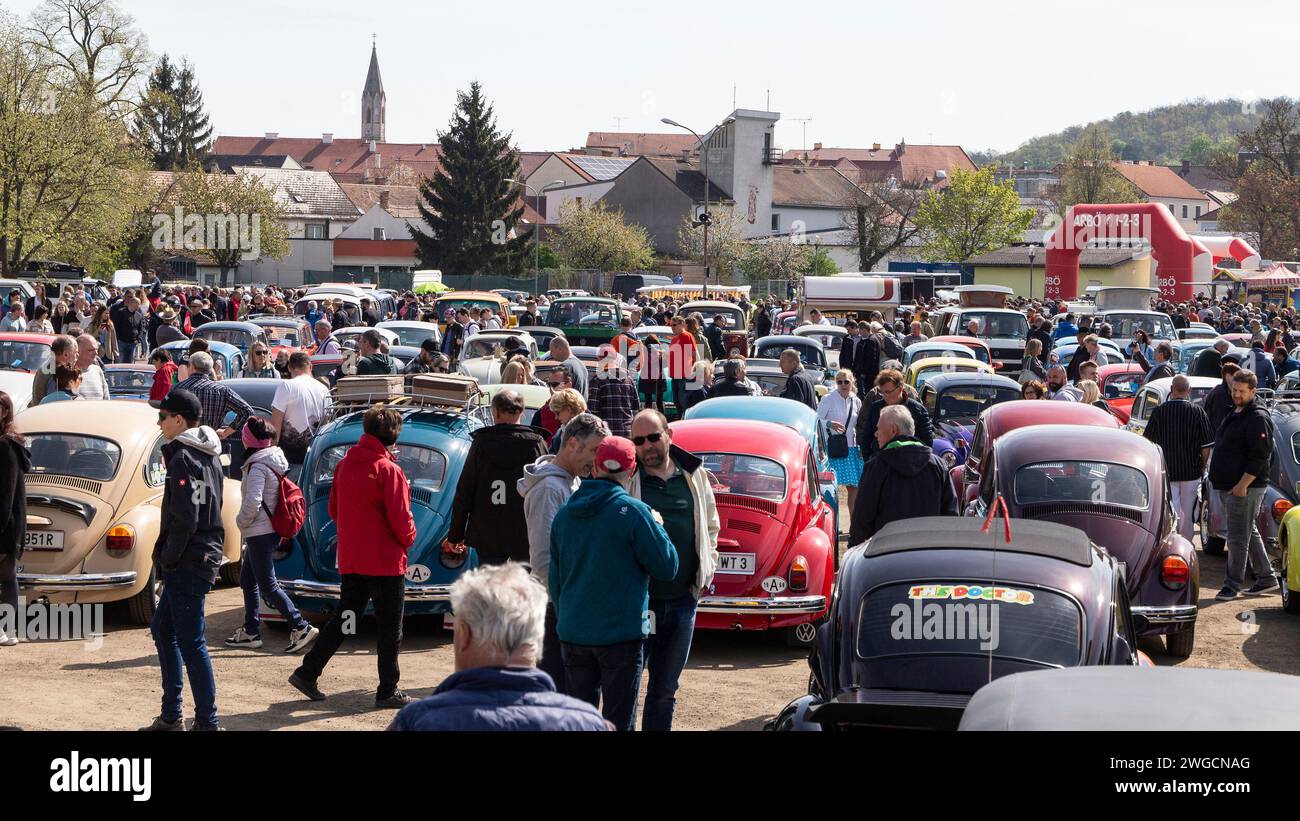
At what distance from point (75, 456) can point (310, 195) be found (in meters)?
98.4

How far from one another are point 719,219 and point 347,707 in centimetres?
7823

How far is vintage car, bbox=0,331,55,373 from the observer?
781 inches

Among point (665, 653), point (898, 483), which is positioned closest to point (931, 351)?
point (898, 483)

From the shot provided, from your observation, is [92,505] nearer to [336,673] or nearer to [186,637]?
[336,673]

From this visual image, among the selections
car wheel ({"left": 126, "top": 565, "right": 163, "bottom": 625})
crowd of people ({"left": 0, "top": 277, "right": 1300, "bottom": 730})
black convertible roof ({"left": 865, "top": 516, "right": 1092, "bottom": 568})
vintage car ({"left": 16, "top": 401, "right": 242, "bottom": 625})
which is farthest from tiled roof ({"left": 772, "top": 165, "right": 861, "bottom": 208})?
black convertible roof ({"left": 865, "top": 516, "right": 1092, "bottom": 568})

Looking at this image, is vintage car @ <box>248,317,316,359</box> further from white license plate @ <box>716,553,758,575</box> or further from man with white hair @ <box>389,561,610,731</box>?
man with white hair @ <box>389,561,610,731</box>

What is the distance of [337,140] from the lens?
6663 inches

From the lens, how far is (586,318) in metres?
34.9

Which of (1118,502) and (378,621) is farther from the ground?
(1118,502)

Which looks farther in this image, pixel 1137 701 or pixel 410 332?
pixel 410 332

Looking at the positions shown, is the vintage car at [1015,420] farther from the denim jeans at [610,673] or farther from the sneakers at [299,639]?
the denim jeans at [610,673]

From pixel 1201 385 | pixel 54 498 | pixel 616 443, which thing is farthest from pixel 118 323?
pixel 616 443

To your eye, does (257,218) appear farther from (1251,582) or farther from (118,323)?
(1251,582)

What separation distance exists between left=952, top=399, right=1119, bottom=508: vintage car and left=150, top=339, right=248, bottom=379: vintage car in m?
10.4
